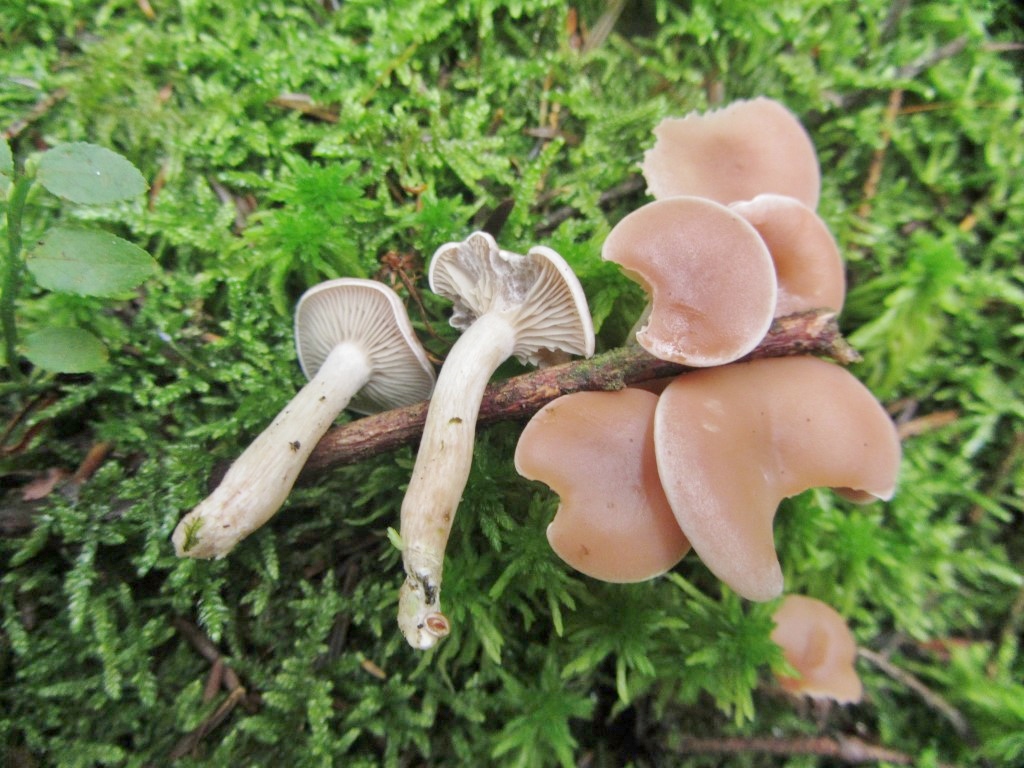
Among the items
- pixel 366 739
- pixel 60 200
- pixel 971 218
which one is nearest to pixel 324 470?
pixel 366 739

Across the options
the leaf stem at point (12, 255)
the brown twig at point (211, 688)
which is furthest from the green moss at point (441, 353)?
the leaf stem at point (12, 255)

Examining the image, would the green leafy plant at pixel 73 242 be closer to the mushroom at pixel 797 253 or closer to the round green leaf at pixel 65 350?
the round green leaf at pixel 65 350

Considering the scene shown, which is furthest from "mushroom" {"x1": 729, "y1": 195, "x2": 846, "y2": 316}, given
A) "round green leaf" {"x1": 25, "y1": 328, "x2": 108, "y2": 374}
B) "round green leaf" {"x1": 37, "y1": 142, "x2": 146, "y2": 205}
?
"round green leaf" {"x1": 25, "y1": 328, "x2": 108, "y2": 374}

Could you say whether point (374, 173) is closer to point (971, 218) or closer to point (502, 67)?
point (502, 67)

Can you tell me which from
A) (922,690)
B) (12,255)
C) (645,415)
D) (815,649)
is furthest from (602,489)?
(922,690)

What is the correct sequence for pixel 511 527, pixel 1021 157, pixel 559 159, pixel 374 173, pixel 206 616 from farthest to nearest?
pixel 1021 157
pixel 559 159
pixel 374 173
pixel 511 527
pixel 206 616

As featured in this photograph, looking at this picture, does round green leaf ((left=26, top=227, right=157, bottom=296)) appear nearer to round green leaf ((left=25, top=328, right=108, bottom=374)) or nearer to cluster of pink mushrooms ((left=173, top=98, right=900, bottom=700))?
round green leaf ((left=25, top=328, right=108, bottom=374))
